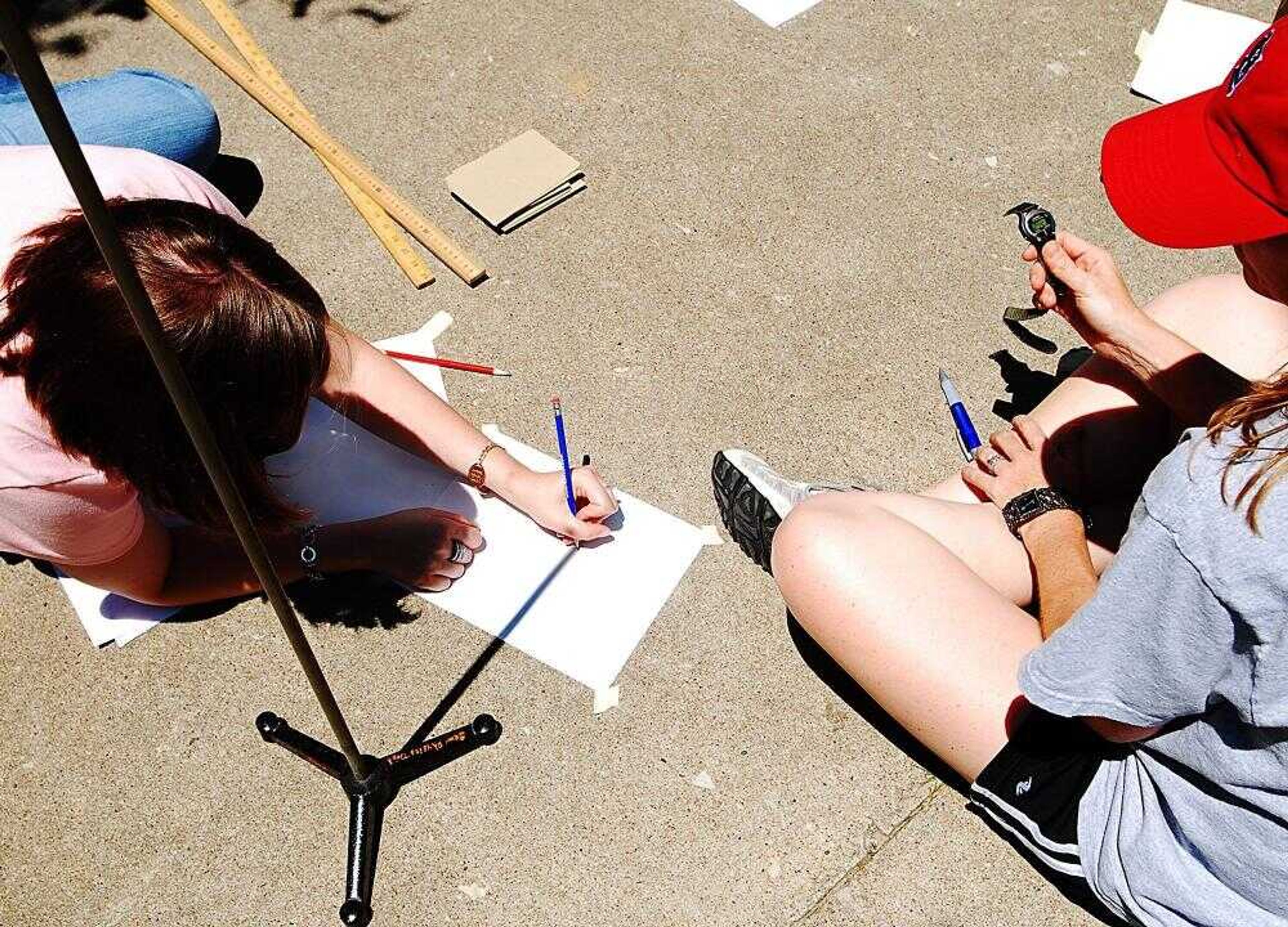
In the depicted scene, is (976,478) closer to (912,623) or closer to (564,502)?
(912,623)

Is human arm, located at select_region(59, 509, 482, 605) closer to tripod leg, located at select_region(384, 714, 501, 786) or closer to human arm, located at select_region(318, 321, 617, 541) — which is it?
human arm, located at select_region(318, 321, 617, 541)

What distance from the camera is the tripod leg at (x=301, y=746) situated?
215 centimetres

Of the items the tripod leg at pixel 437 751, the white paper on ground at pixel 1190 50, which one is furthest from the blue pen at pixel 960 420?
the white paper on ground at pixel 1190 50

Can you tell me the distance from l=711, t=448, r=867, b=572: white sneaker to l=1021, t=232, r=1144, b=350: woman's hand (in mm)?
575

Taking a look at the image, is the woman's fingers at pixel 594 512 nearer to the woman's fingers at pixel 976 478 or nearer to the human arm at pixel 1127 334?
the woman's fingers at pixel 976 478

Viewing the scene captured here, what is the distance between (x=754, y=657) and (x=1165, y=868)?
36.7 inches

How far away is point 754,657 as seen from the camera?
2.39 meters

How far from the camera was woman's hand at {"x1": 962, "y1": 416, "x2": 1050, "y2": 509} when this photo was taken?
89.8 inches

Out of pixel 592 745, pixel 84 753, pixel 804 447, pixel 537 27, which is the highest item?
pixel 537 27

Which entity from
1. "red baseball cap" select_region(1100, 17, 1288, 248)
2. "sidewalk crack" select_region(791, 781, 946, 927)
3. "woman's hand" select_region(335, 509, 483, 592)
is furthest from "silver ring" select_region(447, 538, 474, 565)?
"red baseball cap" select_region(1100, 17, 1288, 248)

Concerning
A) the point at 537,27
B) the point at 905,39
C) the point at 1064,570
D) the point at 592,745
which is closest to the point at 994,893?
the point at 1064,570

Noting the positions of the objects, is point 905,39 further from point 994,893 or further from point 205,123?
point 994,893

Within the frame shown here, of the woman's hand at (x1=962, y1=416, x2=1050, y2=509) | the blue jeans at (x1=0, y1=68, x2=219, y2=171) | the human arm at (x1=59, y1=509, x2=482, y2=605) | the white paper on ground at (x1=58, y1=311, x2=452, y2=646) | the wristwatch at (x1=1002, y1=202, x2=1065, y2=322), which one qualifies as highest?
the wristwatch at (x1=1002, y1=202, x2=1065, y2=322)

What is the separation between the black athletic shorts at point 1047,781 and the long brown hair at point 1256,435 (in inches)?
22.4
